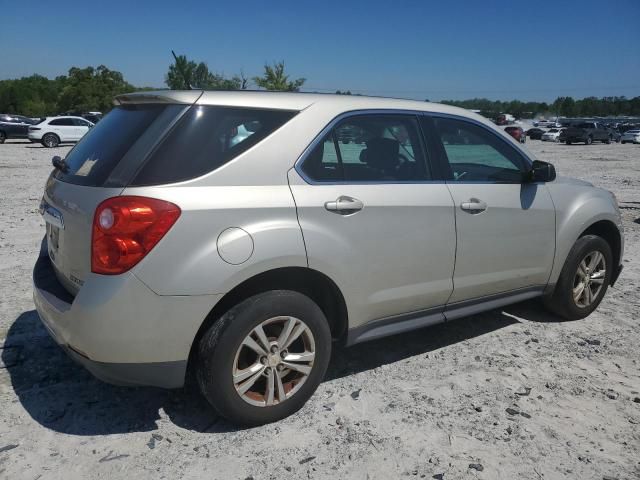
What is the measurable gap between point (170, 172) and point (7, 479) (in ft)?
5.24

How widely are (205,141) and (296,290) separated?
3.17 feet

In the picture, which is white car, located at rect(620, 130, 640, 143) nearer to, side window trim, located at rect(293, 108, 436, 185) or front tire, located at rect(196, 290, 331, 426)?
side window trim, located at rect(293, 108, 436, 185)

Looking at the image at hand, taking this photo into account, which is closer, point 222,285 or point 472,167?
point 222,285

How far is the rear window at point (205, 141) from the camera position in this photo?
2.67 m

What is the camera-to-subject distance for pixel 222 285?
2688 millimetres

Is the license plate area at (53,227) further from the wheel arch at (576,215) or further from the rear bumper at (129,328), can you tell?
the wheel arch at (576,215)

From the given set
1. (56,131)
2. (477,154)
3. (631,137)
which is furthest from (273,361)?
(631,137)

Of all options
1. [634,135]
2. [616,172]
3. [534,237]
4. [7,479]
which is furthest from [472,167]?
[634,135]

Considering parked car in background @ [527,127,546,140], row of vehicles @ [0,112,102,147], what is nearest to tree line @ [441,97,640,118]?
parked car in background @ [527,127,546,140]

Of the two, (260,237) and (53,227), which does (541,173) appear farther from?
(53,227)

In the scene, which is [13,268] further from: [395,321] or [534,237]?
[534,237]

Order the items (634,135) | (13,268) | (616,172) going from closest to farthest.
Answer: (13,268)
(616,172)
(634,135)

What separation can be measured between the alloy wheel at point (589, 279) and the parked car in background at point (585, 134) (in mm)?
45613

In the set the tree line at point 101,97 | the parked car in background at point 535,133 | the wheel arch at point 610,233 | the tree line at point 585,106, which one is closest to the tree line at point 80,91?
the tree line at point 101,97
